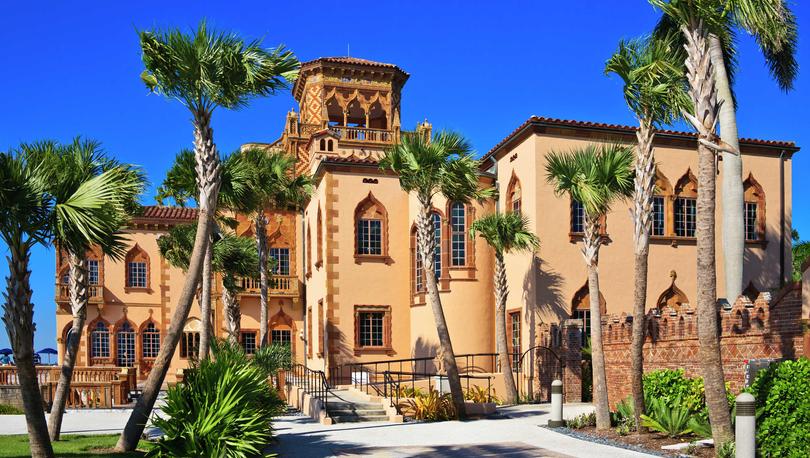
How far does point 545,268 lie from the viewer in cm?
2433

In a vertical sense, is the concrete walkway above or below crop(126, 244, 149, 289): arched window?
below

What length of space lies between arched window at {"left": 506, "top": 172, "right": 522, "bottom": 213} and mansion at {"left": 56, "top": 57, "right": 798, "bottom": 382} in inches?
1.8

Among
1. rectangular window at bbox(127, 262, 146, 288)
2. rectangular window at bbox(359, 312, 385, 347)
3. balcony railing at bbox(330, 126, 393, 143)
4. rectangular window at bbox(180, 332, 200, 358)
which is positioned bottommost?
rectangular window at bbox(180, 332, 200, 358)

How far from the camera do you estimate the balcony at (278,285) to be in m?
36.2

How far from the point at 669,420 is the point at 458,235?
13503mm

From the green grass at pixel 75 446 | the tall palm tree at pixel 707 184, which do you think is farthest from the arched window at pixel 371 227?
the tall palm tree at pixel 707 184

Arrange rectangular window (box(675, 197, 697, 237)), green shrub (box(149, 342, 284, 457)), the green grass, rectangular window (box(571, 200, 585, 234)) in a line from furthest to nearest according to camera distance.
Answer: rectangular window (box(675, 197, 697, 237)) < rectangular window (box(571, 200, 585, 234)) < the green grass < green shrub (box(149, 342, 284, 457))

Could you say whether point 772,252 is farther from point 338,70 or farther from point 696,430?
point 338,70

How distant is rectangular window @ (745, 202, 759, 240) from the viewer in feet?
89.7

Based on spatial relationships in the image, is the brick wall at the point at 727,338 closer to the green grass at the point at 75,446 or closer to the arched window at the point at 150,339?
the green grass at the point at 75,446

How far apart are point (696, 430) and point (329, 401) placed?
10.1m

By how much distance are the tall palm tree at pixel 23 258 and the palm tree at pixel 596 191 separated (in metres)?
10.4

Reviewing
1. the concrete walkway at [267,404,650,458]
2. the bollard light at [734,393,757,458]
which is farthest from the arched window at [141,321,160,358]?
the bollard light at [734,393,757,458]

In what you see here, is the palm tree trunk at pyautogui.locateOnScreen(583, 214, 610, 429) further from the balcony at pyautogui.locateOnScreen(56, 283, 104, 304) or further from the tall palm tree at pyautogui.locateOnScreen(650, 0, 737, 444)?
the balcony at pyautogui.locateOnScreen(56, 283, 104, 304)
